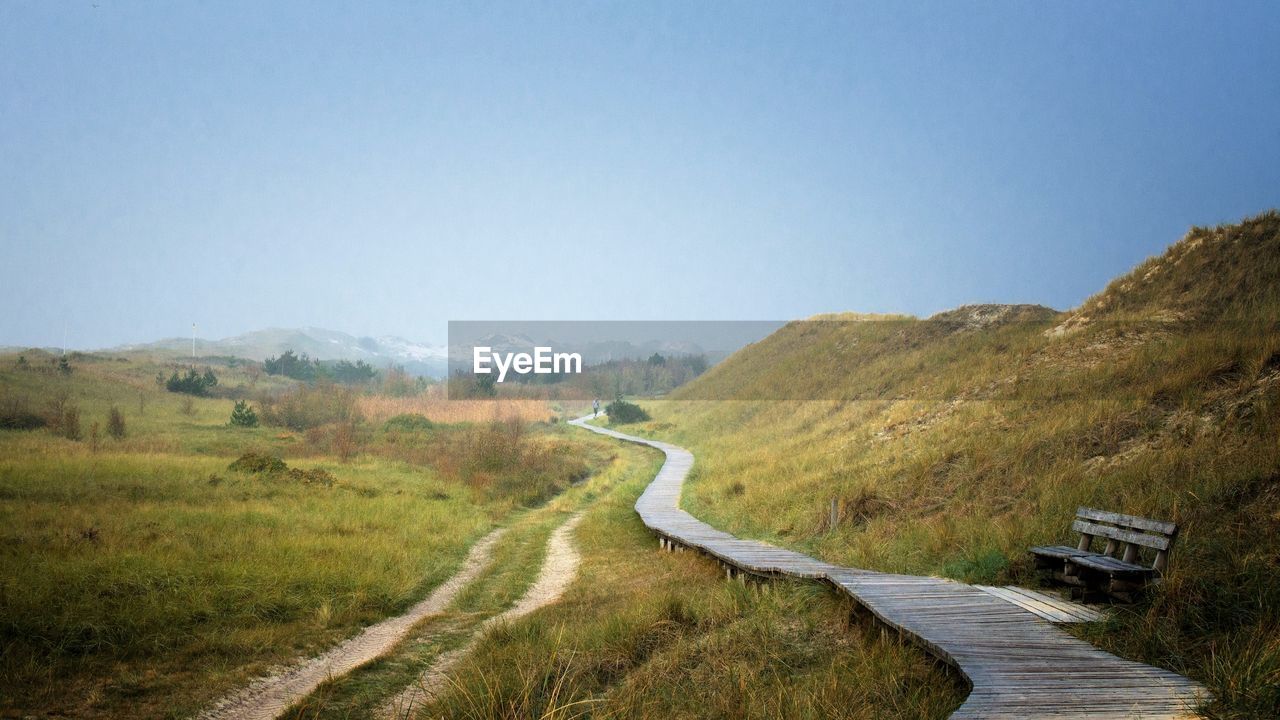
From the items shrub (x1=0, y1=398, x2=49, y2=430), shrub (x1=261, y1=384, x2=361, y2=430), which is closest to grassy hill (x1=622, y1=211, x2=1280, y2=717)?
shrub (x1=0, y1=398, x2=49, y2=430)

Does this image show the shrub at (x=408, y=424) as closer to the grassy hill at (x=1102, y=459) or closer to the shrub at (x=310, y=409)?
the shrub at (x=310, y=409)

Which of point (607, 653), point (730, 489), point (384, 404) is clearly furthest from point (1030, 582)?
point (384, 404)

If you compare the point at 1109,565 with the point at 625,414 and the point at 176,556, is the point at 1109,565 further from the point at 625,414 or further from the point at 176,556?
the point at 625,414

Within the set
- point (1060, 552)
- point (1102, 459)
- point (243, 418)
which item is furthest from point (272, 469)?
point (1102, 459)

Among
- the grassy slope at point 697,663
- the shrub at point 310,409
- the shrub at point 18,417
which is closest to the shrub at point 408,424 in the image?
the shrub at point 310,409

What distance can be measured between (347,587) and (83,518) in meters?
4.82

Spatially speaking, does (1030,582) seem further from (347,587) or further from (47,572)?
(47,572)

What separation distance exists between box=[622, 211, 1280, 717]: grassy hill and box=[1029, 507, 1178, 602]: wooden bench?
251 mm

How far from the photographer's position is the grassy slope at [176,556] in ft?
22.3

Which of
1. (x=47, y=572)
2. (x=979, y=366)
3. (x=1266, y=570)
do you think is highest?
(x=979, y=366)

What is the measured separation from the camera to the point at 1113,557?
6.76 m

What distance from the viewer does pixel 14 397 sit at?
15.9 metres

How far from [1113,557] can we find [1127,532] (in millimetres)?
355

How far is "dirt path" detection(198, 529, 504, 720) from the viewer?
246 inches
